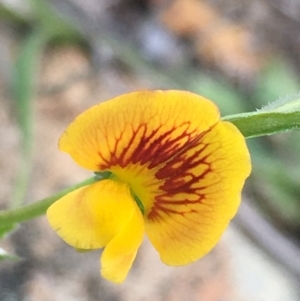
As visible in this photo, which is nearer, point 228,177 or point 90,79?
point 228,177

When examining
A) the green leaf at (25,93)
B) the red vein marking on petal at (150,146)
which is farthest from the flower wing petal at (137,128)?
the green leaf at (25,93)

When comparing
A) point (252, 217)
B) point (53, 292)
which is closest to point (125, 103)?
point (53, 292)

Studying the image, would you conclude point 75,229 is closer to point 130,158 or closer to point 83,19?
point 130,158

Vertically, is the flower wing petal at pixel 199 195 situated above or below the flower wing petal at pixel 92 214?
above

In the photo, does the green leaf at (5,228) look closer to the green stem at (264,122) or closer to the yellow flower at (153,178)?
the yellow flower at (153,178)

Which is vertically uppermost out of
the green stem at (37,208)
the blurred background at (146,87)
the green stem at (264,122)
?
the green stem at (264,122)

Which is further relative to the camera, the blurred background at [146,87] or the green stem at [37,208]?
the blurred background at [146,87]

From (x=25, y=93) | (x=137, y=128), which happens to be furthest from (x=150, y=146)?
(x=25, y=93)
